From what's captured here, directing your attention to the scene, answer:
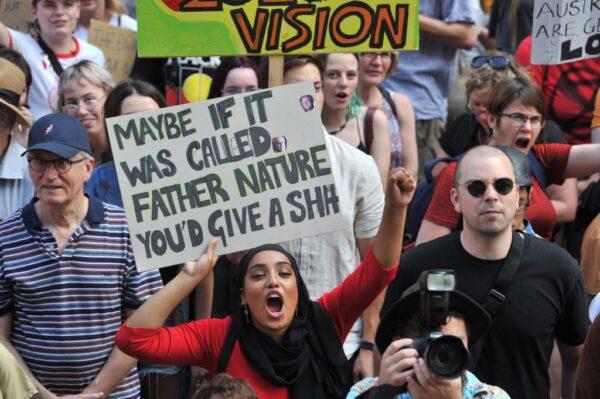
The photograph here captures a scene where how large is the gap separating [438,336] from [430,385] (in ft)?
0.60

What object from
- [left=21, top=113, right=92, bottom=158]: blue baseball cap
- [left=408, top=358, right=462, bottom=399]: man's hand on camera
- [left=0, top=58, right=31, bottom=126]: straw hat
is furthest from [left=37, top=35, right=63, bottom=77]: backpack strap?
[left=408, top=358, right=462, bottom=399]: man's hand on camera

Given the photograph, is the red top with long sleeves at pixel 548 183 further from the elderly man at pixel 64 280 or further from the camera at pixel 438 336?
the camera at pixel 438 336

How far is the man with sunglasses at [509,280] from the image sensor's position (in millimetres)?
5770

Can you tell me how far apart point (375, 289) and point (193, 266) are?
77 cm

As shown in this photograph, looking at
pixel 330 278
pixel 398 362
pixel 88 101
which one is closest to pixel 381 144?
pixel 330 278

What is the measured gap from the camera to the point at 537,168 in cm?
710

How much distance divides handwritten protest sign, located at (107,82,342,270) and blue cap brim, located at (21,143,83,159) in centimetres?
56

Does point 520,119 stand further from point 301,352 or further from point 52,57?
point 52,57

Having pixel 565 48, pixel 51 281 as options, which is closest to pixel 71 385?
pixel 51 281

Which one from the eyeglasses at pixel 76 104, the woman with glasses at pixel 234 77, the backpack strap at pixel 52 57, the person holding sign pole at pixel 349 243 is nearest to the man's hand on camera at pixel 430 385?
the person holding sign pole at pixel 349 243

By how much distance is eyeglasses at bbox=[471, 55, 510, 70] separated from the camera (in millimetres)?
7660

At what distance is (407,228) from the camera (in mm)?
7438

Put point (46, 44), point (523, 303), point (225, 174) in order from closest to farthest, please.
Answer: point (225, 174), point (523, 303), point (46, 44)

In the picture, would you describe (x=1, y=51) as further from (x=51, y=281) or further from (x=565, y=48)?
(x=565, y=48)
